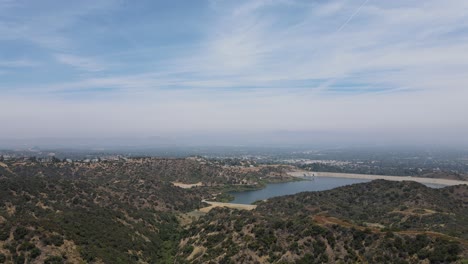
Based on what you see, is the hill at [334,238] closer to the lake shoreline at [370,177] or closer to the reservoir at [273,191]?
the reservoir at [273,191]

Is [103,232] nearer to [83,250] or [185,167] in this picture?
[83,250]

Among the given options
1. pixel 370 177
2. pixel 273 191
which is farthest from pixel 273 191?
pixel 370 177

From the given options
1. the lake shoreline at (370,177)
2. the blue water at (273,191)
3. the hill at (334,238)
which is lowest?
the blue water at (273,191)

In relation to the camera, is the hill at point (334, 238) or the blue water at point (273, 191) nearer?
the hill at point (334, 238)

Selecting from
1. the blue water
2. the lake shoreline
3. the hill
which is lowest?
the blue water

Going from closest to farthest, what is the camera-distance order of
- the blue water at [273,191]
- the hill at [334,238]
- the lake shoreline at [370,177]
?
the hill at [334,238] < the blue water at [273,191] < the lake shoreline at [370,177]

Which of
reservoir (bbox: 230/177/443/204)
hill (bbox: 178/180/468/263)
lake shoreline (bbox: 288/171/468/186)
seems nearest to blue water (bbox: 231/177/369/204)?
reservoir (bbox: 230/177/443/204)

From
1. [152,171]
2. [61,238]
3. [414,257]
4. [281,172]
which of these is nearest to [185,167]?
[152,171]

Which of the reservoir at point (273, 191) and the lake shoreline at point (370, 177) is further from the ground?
the lake shoreline at point (370, 177)

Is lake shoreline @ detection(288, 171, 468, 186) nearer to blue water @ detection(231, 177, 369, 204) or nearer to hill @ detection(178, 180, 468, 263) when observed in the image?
blue water @ detection(231, 177, 369, 204)

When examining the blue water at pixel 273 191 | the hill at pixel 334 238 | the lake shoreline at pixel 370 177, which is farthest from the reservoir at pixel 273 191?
the hill at pixel 334 238

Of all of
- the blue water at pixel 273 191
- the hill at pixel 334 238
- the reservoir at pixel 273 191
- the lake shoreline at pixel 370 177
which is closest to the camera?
the hill at pixel 334 238
